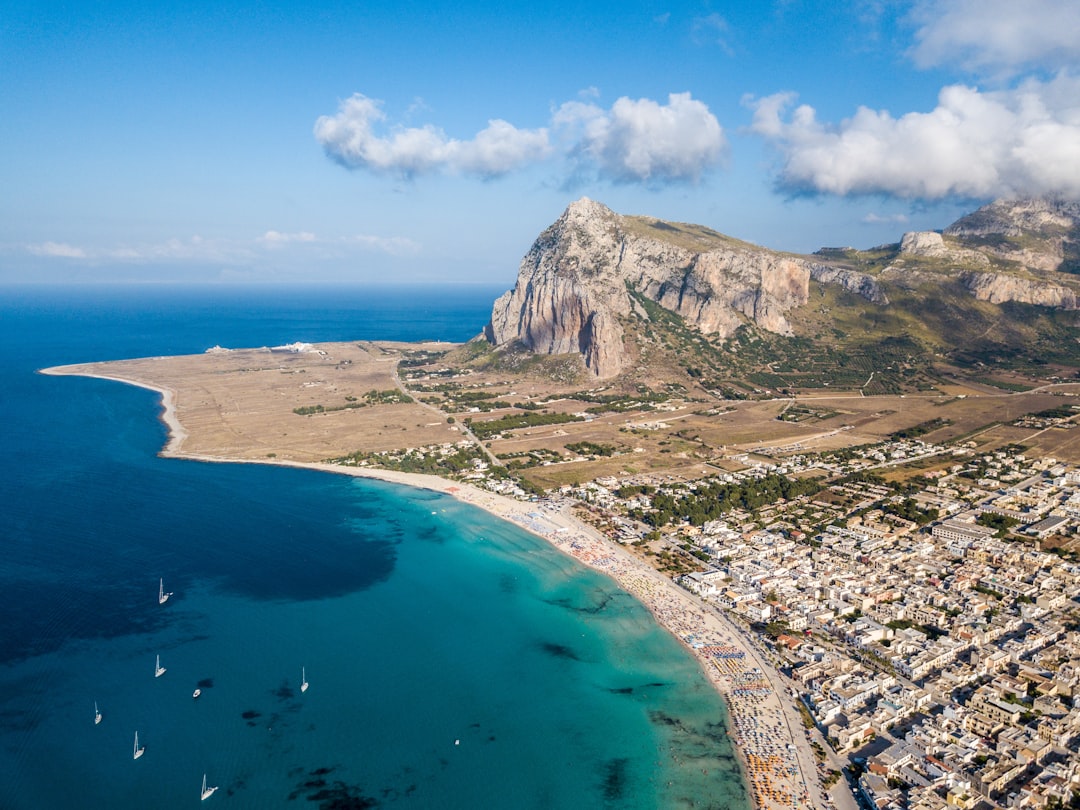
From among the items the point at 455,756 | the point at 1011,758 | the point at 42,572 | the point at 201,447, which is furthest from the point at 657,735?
the point at 201,447

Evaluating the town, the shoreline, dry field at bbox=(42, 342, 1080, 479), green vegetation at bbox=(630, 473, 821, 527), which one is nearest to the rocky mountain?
dry field at bbox=(42, 342, 1080, 479)

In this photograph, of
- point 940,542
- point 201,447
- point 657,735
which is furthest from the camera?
point 201,447

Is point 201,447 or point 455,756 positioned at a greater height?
point 201,447

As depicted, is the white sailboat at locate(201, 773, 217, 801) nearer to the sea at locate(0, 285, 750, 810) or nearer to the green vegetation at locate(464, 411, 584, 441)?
the sea at locate(0, 285, 750, 810)

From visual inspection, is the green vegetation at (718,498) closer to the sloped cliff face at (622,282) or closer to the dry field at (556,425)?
the dry field at (556,425)

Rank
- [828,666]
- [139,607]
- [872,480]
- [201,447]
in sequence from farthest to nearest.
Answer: [201,447] → [872,480] → [139,607] → [828,666]

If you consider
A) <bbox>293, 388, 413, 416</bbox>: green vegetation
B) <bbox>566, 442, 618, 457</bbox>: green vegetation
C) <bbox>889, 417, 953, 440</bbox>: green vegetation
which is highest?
<bbox>293, 388, 413, 416</bbox>: green vegetation

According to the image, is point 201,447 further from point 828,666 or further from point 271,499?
point 828,666
